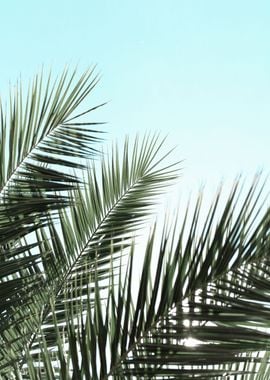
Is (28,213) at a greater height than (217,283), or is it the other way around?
(28,213)

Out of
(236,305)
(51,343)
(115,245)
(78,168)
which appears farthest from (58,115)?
(236,305)

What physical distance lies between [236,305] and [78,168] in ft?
4.19

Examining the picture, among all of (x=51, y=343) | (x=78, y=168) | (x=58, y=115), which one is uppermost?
(x=58, y=115)

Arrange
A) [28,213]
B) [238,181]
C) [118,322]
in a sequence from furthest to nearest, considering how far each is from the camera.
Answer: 1. [28,213]
2. [238,181]
3. [118,322]

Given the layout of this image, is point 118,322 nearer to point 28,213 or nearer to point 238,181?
point 238,181

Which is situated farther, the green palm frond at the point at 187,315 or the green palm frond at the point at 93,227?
the green palm frond at the point at 93,227

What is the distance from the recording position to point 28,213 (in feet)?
7.05

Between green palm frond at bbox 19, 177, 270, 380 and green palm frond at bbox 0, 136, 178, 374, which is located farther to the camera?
green palm frond at bbox 0, 136, 178, 374

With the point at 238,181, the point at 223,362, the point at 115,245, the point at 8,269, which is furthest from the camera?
the point at 115,245

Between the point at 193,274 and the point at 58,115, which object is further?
the point at 58,115

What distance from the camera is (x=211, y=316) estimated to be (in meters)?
1.34

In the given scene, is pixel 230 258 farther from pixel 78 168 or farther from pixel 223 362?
pixel 78 168

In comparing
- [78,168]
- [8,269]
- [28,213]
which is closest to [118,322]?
[8,269]

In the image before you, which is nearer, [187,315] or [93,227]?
[187,315]
